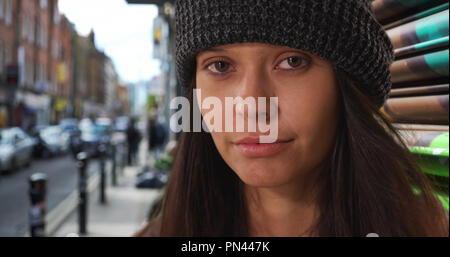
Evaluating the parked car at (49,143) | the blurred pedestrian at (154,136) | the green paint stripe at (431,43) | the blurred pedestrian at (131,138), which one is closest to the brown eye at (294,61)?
the green paint stripe at (431,43)

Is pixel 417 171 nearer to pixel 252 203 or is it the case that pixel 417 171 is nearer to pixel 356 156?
pixel 356 156

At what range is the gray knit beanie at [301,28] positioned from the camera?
973 mm

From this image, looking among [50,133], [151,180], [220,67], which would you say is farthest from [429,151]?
[50,133]

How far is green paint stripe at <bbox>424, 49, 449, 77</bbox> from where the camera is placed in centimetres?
118

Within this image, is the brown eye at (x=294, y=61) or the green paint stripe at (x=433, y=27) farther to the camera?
the green paint stripe at (x=433, y=27)

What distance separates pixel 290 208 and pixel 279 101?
430 mm

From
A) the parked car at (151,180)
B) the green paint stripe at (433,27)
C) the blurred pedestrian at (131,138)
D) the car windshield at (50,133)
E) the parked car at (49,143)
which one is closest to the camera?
the green paint stripe at (433,27)

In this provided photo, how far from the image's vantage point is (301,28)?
38.3 inches

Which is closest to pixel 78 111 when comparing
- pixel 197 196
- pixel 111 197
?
pixel 111 197

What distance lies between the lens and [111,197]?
774 cm

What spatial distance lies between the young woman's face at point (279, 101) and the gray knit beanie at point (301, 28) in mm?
35

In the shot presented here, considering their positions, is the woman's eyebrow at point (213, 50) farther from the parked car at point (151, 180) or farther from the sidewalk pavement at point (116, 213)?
the parked car at point (151, 180)
